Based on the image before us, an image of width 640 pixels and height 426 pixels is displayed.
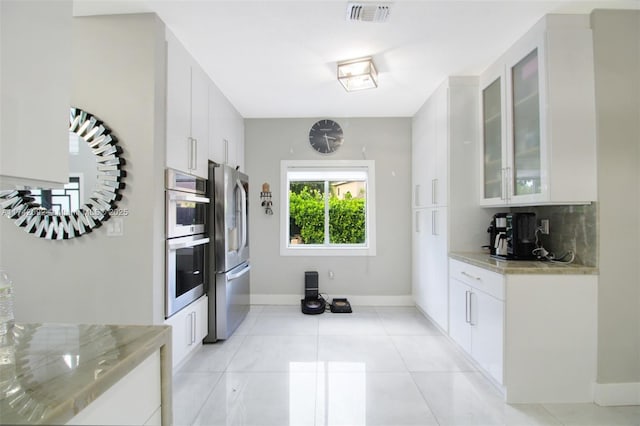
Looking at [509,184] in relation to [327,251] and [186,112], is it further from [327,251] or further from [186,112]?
[186,112]

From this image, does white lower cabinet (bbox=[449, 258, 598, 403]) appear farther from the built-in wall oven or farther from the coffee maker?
the built-in wall oven

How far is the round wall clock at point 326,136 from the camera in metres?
4.34

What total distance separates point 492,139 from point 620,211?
108cm

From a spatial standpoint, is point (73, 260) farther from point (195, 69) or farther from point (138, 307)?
point (195, 69)

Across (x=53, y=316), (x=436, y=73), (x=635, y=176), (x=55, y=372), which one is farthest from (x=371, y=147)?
(x=55, y=372)

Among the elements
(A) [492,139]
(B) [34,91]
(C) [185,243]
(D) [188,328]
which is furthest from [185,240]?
(A) [492,139]

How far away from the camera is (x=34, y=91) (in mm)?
836

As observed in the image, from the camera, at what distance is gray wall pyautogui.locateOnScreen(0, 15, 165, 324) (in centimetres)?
207

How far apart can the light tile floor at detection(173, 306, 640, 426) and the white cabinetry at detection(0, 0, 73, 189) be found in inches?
67.9

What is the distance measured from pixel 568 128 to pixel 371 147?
8.09 ft

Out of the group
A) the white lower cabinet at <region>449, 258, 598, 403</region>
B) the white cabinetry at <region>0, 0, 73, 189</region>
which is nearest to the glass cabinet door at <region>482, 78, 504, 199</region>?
the white lower cabinet at <region>449, 258, 598, 403</region>

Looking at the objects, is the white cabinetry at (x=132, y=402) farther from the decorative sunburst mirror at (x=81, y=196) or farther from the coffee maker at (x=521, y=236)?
the coffee maker at (x=521, y=236)

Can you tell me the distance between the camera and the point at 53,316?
208cm

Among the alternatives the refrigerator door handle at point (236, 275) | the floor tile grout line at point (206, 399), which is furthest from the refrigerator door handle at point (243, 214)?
the floor tile grout line at point (206, 399)
